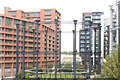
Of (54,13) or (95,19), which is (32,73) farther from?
(95,19)

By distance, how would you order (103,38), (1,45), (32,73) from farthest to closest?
(103,38)
(1,45)
(32,73)

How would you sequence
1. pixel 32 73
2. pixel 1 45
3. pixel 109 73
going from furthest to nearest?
pixel 1 45 → pixel 32 73 → pixel 109 73

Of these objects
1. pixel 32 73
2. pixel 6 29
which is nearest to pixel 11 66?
pixel 6 29

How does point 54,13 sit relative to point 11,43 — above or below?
above

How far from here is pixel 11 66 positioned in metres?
15.8

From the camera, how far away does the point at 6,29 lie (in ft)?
50.1

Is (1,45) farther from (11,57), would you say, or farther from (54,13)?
→ (54,13)

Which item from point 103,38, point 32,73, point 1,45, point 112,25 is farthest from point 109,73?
point 103,38

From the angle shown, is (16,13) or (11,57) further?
(16,13)

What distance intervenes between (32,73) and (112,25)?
5406 mm

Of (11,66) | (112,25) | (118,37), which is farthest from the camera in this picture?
(11,66)

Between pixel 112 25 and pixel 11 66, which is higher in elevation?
pixel 112 25

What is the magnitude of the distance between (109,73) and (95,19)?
55.7ft

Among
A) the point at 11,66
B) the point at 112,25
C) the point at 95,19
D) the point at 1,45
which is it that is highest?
the point at 95,19
